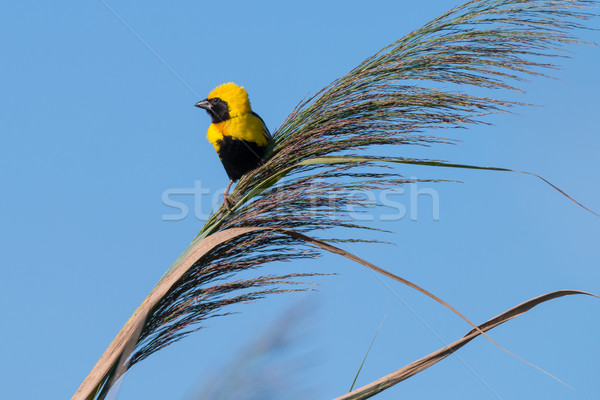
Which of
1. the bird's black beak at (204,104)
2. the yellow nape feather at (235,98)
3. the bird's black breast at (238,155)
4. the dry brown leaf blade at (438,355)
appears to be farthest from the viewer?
the bird's black beak at (204,104)

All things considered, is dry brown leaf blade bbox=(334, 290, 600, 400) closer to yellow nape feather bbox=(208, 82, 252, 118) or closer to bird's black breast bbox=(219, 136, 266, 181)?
bird's black breast bbox=(219, 136, 266, 181)

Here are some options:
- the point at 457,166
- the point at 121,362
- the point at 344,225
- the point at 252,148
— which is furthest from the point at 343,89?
the point at 252,148

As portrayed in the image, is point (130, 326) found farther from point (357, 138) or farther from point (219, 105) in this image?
point (219, 105)

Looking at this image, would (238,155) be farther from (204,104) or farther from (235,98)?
(204,104)

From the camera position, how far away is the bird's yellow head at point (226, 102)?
3.30 metres

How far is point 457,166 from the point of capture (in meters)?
1.29

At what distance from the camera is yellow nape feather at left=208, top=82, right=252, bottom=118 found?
10.8 ft

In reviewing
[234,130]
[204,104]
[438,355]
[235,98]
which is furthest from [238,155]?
[438,355]

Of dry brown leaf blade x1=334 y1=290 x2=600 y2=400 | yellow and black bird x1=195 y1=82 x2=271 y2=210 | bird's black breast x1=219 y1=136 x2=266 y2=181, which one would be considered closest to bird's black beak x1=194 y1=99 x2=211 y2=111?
yellow and black bird x1=195 y1=82 x2=271 y2=210

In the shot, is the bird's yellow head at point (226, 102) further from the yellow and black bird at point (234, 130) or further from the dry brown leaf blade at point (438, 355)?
the dry brown leaf blade at point (438, 355)

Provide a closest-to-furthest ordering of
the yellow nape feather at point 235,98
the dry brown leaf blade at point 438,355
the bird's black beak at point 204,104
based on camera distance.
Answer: the dry brown leaf blade at point 438,355 → the yellow nape feather at point 235,98 → the bird's black beak at point 204,104

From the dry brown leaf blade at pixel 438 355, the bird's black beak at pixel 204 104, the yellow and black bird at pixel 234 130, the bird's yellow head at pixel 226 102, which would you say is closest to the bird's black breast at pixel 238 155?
the yellow and black bird at pixel 234 130

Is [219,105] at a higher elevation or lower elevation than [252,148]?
higher

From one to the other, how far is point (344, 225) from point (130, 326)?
624mm
